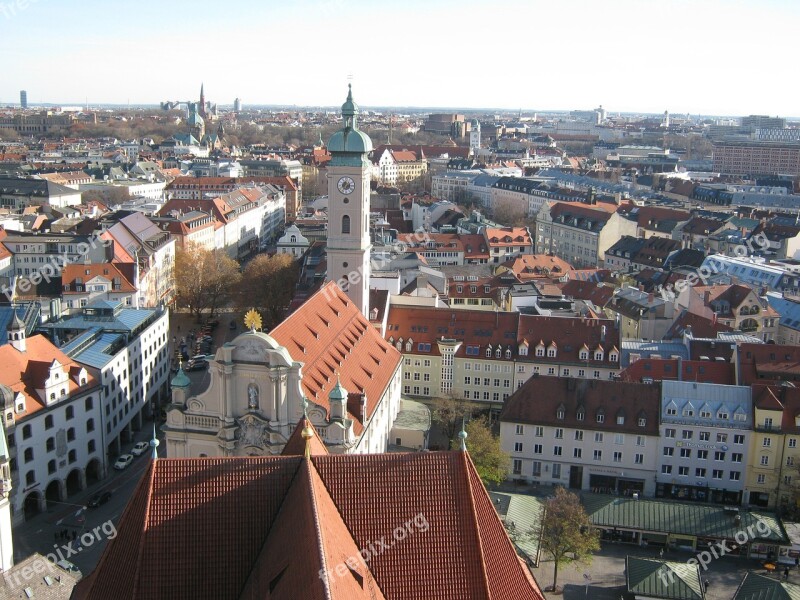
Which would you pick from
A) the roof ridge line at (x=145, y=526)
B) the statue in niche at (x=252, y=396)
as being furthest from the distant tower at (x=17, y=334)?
the roof ridge line at (x=145, y=526)

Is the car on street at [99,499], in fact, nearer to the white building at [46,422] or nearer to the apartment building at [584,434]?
the white building at [46,422]

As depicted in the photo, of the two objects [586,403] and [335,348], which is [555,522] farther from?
[335,348]

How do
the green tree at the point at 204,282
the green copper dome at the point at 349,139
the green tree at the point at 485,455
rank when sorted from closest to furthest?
the green tree at the point at 485,455 < the green copper dome at the point at 349,139 < the green tree at the point at 204,282

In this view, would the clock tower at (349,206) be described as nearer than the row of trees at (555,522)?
No

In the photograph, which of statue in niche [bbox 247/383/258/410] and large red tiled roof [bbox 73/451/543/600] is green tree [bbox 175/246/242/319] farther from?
large red tiled roof [bbox 73/451/543/600]

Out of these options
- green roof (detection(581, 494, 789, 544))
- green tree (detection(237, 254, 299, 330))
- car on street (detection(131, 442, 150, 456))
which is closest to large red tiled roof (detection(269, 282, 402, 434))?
green roof (detection(581, 494, 789, 544))

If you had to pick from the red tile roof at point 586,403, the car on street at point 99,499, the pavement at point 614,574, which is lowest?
the pavement at point 614,574

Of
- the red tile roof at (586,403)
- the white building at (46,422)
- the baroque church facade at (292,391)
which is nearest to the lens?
the baroque church facade at (292,391)
